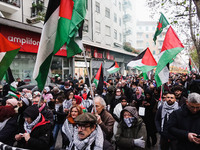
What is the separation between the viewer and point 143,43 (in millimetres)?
70312

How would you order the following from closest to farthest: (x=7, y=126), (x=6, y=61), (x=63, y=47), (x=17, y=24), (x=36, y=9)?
(x=7, y=126)
(x=6, y=61)
(x=17, y=24)
(x=36, y=9)
(x=63, y=47)

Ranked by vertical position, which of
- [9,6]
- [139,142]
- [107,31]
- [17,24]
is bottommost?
[139,142]

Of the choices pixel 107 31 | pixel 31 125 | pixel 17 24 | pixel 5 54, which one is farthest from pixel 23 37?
pixel 107 31

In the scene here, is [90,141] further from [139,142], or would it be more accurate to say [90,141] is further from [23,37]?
[23,37]

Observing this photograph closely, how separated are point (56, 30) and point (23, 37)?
11.5 metres

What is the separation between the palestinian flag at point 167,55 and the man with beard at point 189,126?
2.16m

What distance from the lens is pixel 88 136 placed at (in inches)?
88.3

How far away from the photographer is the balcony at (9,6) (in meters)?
Result: 11.7

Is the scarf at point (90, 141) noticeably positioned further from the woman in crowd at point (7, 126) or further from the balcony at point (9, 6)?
the balcony at point (9, 6)

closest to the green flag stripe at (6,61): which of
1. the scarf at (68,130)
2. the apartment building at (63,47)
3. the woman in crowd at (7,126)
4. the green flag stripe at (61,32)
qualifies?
the woman in crowd at (7,126)

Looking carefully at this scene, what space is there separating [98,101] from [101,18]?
22.9 metres

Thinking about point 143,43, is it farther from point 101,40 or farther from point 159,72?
point 159,72

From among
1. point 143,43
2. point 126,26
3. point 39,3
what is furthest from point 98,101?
point 143,43

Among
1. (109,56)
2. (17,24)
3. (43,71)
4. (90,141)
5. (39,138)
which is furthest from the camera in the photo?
(109,56)
